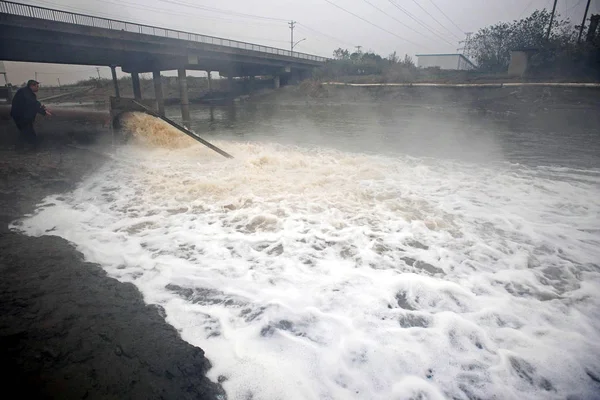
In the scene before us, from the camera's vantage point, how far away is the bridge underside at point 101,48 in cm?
2162

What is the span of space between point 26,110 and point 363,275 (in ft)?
37.9

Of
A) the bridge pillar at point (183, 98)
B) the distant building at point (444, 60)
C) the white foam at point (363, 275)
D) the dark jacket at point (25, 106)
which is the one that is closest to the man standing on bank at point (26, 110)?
the dark jacket at point (25, 106)

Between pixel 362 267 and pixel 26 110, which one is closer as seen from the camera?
pixel 362 267

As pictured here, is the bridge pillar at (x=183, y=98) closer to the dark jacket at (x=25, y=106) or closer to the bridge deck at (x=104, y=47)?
the bridge deck at (x=104, y=47)

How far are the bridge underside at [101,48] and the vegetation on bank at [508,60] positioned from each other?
1941 centimetres

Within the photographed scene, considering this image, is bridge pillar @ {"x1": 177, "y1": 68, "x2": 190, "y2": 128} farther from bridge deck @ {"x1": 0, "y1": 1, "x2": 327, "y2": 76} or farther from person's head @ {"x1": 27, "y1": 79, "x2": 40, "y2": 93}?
person's head @ {"x1": 27, "y1": 79, "x2": 40, "y2": 93}

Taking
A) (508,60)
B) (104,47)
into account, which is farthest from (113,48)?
(508,60)

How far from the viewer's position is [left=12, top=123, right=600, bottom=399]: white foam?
2521mm

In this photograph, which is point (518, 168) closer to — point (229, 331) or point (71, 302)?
point (229, 331)

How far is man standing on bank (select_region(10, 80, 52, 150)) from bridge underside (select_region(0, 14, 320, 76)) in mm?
16568

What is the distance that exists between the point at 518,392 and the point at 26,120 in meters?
13.4

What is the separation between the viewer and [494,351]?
2.73 metres

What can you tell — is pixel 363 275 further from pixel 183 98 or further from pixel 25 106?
pixel 183 98

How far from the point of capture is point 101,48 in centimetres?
2564
